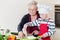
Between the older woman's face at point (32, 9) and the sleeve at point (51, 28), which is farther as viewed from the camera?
the older woman's face at point (32, 9)

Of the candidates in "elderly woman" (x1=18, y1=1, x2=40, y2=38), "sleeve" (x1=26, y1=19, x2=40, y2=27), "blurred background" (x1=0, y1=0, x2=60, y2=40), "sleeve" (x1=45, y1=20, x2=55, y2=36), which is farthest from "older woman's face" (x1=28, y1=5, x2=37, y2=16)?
"blurred background" (x1=0, y1=0, x2=60, y2=40)

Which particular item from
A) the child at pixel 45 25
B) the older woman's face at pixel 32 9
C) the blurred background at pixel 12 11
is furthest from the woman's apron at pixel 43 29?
the blurred background at pixel 12 11

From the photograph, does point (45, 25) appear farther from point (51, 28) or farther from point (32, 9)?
point (32, 9)

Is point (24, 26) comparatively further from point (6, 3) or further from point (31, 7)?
point (6, 3)

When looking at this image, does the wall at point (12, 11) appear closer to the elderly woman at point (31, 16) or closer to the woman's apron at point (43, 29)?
the elderly woman at point (31, 16)

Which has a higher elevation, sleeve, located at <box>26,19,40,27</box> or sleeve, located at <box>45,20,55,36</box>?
sleeve, located at <box>26,19,40,27</box>

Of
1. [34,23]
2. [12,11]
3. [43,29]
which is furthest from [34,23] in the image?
[12,11]

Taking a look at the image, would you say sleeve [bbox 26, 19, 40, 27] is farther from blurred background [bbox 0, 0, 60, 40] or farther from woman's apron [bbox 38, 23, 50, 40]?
blurred background [bbox 0, 0, 60, 40]

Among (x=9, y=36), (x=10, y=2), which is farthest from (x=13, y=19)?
(x=9, y=36)

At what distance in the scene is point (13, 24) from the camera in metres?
2.14

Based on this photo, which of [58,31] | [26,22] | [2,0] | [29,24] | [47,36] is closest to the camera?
[47,36]

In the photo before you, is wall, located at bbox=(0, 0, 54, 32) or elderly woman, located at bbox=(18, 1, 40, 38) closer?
elderly woman, located at bbox=(18, 1, 40, 38)

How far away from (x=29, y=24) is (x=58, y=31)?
87 centimetres

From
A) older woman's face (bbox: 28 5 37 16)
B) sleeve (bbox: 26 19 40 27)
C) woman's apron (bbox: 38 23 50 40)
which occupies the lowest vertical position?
woman's apron (bbox: 38 23 50 40)
